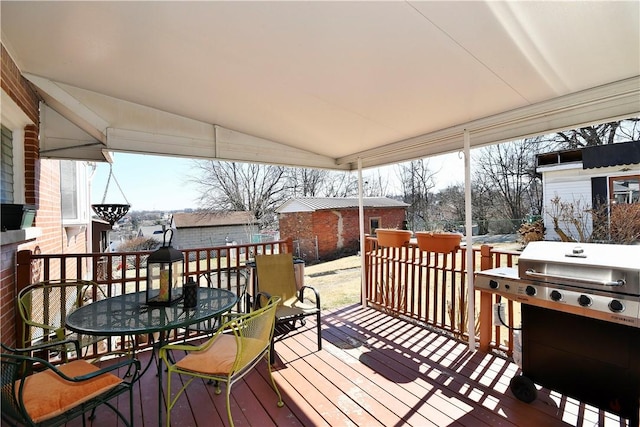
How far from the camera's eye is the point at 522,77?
7.08ft

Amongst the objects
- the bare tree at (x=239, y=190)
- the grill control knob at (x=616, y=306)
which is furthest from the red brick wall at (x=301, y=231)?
the grill control knob at (x=616, y=306)

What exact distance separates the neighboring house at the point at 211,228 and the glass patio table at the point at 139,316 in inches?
662

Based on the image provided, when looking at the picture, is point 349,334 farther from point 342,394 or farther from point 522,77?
point 522,77

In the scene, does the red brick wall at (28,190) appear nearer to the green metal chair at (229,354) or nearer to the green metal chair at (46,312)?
the green metal chair at (46,312)

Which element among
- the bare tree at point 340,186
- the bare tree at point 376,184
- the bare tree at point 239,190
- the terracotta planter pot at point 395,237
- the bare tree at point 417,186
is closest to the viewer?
the terracotta planter pot at point 395,237

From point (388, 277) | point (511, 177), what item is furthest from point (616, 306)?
point (511, 177)

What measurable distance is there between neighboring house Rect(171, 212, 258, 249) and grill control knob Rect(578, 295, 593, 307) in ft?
59.8

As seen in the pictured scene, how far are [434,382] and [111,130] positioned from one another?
160 inches

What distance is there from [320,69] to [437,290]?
295 cm

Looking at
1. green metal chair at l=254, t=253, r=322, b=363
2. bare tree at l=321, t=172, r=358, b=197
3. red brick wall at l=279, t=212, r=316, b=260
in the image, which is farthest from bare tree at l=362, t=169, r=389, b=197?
green metal chair at l=254, t=253, r=322, b=363

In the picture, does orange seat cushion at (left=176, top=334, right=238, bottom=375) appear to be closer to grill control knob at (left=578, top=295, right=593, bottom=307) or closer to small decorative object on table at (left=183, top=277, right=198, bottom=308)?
small decorative object on table at (left=183, top=277, right=198, bottom=308)

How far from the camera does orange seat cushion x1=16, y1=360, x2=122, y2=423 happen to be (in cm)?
161

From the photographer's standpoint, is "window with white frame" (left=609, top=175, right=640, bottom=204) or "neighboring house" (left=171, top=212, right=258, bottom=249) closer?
"window with white frame" (left=609, top=175, right=640, bottom=204)

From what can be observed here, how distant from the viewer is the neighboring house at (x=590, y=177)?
6129 millimetres
